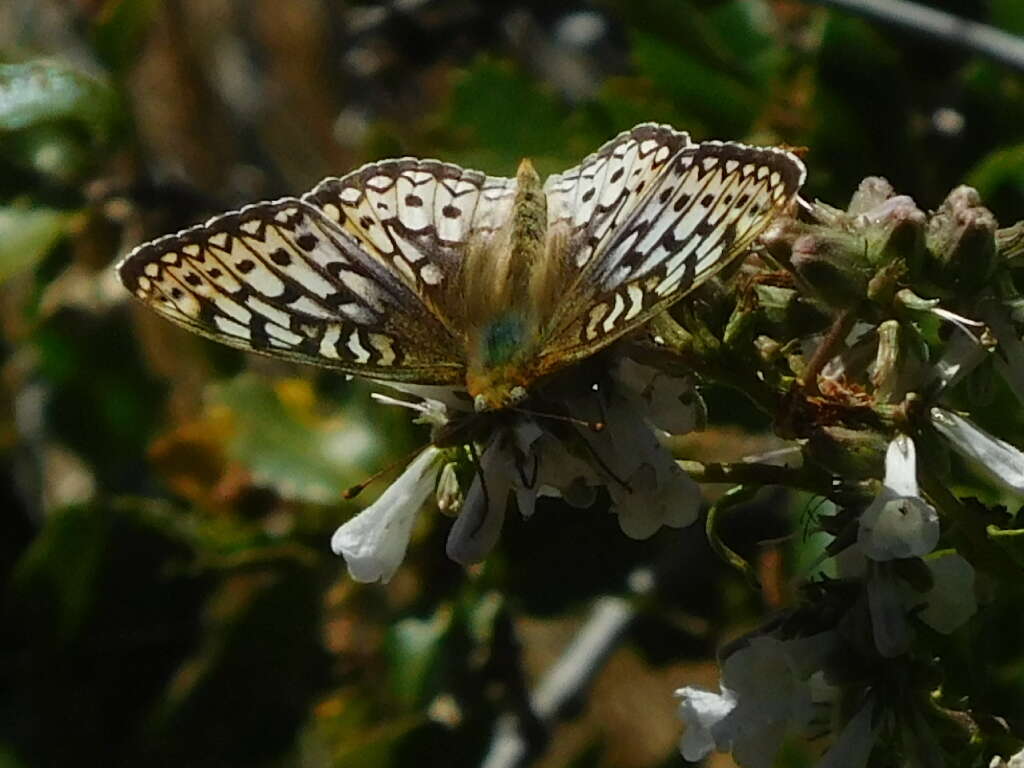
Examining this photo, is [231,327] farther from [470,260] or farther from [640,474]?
[640,474]

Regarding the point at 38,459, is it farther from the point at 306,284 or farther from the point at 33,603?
the point at 306,284

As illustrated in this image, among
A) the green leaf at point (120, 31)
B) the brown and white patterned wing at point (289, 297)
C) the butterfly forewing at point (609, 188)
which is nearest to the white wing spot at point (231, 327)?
the brown and white patterned wing at point (289, 297)

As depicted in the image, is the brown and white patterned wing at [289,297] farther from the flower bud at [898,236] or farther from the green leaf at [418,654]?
the green leaf at [418,654]

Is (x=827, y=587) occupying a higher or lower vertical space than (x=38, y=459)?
higher

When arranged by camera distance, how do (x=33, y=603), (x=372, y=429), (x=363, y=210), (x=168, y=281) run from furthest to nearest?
(x=372, y=429) → (x=33, y=603) → (x=363, y=210) → (x=168, y=281)

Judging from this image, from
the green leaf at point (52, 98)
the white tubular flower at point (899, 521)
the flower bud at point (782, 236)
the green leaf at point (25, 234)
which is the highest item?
the flower bud at point (782, 236)

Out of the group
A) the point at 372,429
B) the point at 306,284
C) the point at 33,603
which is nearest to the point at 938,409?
the point at 306,284
